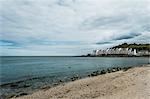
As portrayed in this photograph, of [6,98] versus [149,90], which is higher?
[149,90]

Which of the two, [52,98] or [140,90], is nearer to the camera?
[140,90]

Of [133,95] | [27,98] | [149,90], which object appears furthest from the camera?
[27,98]

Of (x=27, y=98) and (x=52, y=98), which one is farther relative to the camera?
(x=27, y=98)

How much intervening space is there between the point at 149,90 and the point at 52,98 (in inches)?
327

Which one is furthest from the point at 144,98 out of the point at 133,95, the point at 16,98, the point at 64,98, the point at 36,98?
the point at 16,98

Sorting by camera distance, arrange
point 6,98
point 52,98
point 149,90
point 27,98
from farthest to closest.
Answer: point 6,98 < point 27,98 < point 52,98 < point 149,90

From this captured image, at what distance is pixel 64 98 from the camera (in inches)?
781

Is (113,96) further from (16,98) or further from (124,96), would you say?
(16,98)

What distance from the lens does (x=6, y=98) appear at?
24172 millimetres

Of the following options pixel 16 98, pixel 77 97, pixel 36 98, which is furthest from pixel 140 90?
pixel 16 98

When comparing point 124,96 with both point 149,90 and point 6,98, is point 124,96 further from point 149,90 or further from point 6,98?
point 6,98

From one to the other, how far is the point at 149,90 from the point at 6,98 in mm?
14325

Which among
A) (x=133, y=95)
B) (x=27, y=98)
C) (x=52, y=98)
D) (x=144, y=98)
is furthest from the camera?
(x=27, y=98)

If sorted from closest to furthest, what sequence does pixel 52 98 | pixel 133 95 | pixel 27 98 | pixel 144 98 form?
pixel 144 98, pixel 133 95, pixel 52 98, pixel 27 98
